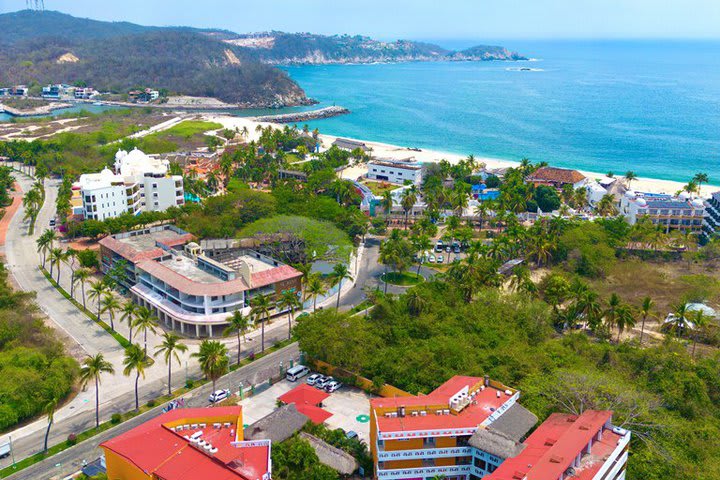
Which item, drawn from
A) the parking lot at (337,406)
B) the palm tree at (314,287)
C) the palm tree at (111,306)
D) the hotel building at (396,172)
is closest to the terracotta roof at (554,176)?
the hotel building at (396,172)

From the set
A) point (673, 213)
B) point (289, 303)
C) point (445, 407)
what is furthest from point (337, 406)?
point (673, 213)

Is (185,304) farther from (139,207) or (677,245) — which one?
(677,245)

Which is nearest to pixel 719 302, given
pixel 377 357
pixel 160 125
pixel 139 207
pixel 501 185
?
pixel 377 357

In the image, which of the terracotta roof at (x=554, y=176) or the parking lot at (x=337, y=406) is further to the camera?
the terracotta roof at (x=554, y=176)

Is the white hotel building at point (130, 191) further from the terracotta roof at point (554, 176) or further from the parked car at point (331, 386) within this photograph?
the terracotta roof at point (554, 176)

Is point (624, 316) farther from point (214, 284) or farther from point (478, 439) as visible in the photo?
point (214, 284)

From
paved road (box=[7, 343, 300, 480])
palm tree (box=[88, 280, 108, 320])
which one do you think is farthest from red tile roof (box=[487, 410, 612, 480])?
palm tree (box=[88, 280, 108, 320])

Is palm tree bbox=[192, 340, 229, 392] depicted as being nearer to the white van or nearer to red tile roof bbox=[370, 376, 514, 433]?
the white van
